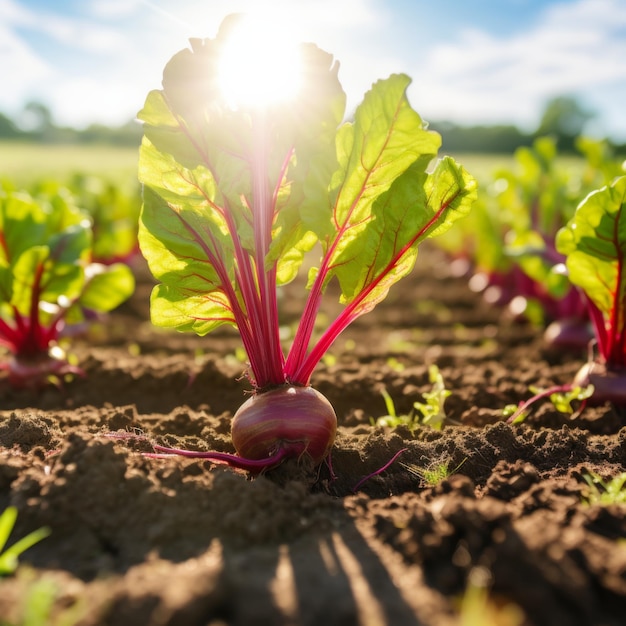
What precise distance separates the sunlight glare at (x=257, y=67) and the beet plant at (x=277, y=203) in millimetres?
11

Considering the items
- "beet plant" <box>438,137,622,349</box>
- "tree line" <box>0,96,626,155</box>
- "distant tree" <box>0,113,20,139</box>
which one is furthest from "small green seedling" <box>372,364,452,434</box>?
"distant tree" <box>0,113,20,139</box>

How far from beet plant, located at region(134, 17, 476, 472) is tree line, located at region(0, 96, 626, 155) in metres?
32.3

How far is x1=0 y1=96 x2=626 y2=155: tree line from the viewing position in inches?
1587

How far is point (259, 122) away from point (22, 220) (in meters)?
2.07

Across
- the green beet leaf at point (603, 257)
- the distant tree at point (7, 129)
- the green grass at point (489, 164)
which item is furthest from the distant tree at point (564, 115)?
the green beet leaf at point (603, 257)

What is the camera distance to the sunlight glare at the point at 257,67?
86.7 inches

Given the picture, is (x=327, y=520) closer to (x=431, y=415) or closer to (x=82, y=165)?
(x=431, y=415)

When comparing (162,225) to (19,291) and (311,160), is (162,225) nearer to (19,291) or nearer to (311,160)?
(311,160)

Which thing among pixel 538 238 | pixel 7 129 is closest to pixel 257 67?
pixel 538 238

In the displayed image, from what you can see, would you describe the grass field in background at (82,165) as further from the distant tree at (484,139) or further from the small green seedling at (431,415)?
the small green seedling at (431,415)

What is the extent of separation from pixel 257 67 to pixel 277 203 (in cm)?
51

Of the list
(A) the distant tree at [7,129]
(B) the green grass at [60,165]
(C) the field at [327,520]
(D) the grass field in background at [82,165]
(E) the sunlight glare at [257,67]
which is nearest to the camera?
(C) the field at [327,520]

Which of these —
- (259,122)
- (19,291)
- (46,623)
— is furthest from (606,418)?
(19,291)

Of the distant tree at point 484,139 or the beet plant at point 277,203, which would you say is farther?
the distant tree at point 484,139
